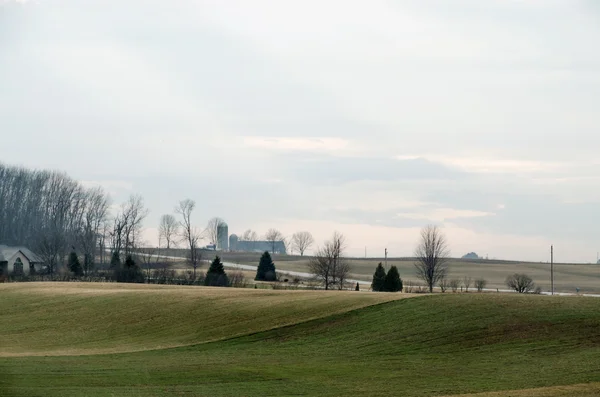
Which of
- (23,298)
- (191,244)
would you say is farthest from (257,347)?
(191,244)

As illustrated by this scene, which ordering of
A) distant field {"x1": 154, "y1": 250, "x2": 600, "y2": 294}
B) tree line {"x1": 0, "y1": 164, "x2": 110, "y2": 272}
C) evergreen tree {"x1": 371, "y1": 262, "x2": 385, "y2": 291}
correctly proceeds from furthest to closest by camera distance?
tree line {"x1": 0, "y1": 164, "x2": 110, "y2": 272}, distant field {"x1": 154, "y1": 250, "x2": 600, "y2": 294}, evergreen tree {"x1": 371, "y1": 262, "x2": 385, "y2": 291}

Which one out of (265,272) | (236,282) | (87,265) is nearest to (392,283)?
(236,282)

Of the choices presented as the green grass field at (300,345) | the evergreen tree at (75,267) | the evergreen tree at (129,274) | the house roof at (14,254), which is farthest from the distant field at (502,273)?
the green grass field at (300,345)

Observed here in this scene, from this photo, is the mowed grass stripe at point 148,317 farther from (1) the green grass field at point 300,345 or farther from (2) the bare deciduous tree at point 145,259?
(2) the bare deciduous tree at point 145,259

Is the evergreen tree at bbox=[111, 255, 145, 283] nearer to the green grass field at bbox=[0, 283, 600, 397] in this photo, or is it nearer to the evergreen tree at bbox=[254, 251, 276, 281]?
the evergreen tree at bbox=[254, 251, 276, 281]

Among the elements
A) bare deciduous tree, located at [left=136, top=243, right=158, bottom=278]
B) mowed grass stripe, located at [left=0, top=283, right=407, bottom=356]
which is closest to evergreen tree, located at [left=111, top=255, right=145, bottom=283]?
bare deciduous tree, located at [left=136, top=243, right=158, bottom=278]

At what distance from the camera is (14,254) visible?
107 meters

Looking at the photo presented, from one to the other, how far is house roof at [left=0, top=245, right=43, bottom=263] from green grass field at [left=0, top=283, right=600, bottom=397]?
6114 cm

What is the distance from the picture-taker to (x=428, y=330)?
108 ft

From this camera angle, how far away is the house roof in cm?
10655

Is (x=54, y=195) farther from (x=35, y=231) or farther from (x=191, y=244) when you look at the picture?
(x=191, y=244)

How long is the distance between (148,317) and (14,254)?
72.7m

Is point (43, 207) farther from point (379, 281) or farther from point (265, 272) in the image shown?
point (379, 281)

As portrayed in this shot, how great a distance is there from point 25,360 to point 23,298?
24714 millimetres
